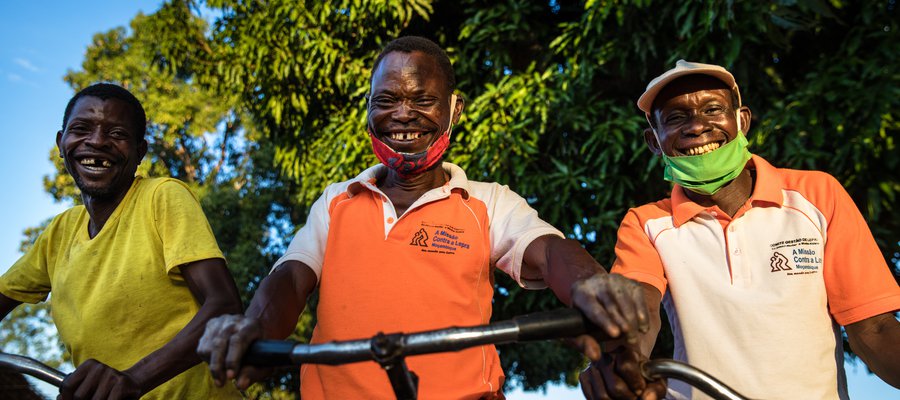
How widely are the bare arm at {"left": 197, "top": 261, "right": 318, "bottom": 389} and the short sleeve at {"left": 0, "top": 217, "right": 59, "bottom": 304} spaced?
1.32m

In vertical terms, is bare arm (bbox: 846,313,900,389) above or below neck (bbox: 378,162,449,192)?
below

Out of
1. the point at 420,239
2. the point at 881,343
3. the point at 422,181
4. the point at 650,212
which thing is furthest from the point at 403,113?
the point at 881,343

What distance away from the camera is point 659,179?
6.64 m

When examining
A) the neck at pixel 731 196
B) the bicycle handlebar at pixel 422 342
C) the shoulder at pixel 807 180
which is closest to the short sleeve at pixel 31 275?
the bicycle handlebar at pixel 422 342

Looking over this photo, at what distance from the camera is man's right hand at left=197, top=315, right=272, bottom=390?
1420 mm

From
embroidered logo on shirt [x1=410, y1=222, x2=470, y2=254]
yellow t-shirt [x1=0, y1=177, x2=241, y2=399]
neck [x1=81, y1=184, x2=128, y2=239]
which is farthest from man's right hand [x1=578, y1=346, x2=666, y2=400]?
neck [x1=81, y1=184, x2=128, y2=239]

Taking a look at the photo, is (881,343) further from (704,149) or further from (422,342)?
(422,342)

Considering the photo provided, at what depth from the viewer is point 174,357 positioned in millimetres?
2096

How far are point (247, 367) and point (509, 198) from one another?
1.20m

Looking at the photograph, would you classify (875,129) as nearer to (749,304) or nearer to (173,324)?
(749,304)

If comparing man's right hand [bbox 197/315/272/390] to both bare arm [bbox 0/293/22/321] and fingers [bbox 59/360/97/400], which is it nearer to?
fingers [bbox 59/360/97/400]

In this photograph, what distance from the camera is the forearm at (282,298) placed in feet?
6.47

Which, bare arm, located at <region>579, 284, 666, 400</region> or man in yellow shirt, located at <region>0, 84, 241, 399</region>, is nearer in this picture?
bare arm, located at <region>579, 284, 666, 400</region>

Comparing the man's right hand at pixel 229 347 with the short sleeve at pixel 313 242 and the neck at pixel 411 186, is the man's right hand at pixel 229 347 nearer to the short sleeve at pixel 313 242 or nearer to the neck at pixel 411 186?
the short sleeve at pixel 313 242
